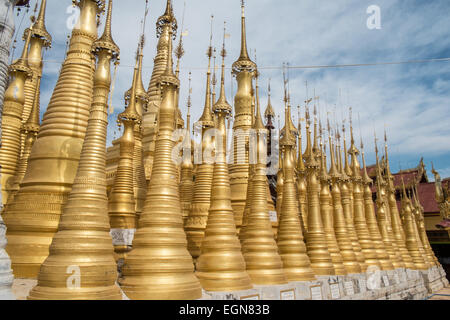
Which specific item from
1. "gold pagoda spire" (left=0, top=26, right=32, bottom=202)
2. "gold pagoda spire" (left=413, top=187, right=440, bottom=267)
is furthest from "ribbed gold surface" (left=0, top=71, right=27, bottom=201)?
"gold pagoda spire" (left=413, top=187, right=440, bottom=267)

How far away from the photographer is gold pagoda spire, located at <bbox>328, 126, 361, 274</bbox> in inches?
700

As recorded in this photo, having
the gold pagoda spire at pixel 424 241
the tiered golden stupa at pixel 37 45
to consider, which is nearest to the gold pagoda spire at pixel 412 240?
the gold pagoda spire at pixel 424 241

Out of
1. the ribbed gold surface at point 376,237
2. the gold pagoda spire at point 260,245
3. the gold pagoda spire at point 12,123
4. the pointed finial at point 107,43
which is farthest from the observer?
the ribbed gold surface at point 376,237

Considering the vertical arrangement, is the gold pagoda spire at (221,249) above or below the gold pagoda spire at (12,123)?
below

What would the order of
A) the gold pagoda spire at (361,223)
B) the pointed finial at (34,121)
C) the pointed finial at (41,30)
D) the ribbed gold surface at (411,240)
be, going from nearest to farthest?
the pointed finial at (34,121) < the pointed finial at (41,30) < the gold pagoda spire at (361,223) < the ribbed gold surface at (411,240)

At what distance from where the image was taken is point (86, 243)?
750cm

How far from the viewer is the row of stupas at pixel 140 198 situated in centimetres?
803

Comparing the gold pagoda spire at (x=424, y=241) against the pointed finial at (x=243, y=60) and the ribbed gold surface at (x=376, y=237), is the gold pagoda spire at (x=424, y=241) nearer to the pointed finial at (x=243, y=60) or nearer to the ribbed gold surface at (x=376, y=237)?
the ribbed gold surface at (x=376, y=237)

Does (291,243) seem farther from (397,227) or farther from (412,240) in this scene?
(412,240)

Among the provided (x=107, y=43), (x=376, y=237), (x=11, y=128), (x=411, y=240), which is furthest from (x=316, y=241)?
(x=411, y=240)

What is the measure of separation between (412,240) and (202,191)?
890 inches

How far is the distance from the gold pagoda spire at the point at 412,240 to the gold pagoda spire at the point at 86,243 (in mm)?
26128

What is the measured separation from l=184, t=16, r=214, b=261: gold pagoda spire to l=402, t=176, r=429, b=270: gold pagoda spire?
2105 centimetres
